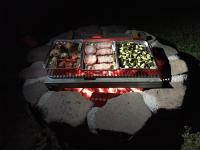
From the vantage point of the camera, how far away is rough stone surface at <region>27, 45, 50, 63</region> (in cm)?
515

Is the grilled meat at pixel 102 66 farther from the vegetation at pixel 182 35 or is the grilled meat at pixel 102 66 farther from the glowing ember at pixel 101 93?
the vegetation at pixel 182 35

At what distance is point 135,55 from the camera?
4.95 metres

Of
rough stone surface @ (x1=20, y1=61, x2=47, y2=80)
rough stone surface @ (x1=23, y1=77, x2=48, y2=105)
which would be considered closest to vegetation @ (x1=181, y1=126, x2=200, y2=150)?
rough stone surface @ (x1=23, y1=77, x2=48, y2=105)

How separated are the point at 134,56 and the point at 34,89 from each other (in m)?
1.80

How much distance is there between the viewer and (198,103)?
18.9 feet

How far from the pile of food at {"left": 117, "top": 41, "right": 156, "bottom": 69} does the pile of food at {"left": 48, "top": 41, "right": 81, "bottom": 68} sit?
78cm

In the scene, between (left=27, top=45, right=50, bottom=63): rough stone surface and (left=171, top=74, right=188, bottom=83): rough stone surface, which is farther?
(left=27, top=45, right=50, bottom=63): rough stone surface

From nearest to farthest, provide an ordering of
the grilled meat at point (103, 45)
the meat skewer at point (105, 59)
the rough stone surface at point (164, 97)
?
the rough stone surface at point (164, 97)
the meat skewer at point (105, 59)
the grilled meat at point (103, 45)

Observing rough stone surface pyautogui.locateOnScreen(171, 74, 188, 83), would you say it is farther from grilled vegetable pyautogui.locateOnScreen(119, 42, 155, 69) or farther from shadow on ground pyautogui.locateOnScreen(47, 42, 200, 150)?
grilled vegetable pyautogui.locateOnScreen(119, 42, 155, 69)

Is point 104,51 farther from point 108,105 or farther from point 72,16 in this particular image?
point 72,16

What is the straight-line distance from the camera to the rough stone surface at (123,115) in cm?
392

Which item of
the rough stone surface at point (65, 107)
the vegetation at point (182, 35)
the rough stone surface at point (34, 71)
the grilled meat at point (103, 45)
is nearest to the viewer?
the rough stone surface at point (65, 107)

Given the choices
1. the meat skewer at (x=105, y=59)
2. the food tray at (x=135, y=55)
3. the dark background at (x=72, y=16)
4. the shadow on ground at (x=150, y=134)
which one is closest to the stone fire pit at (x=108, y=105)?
the shadow on ground at (x=150, y=134)

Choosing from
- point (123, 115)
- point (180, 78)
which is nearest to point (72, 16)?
point (180, 78)
